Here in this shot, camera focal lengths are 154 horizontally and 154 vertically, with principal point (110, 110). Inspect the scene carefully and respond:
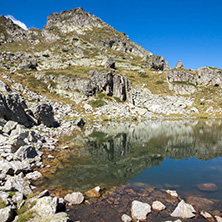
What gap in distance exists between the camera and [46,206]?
9156mm

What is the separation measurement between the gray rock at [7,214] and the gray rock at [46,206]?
3.75 ft

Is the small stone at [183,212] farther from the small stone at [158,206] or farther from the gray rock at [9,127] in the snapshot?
the gray rock at [9,127]

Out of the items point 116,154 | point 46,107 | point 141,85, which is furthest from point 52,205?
point 141,85

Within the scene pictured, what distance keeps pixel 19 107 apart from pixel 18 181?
28318mm

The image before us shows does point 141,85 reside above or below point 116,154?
above

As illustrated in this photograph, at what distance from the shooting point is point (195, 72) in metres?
137

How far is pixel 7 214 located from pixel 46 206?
195cm

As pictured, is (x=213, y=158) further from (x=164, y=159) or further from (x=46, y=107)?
(x=46, y=107)

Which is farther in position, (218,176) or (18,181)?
(218,176)

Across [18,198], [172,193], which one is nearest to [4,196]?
[18,198]

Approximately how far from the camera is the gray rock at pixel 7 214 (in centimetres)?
790

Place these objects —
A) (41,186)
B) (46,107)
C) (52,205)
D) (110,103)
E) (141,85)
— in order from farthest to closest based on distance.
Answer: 1. (141,85)
2. (110,103)
3. (46,107)
4. (41,186)
5. (52,205)

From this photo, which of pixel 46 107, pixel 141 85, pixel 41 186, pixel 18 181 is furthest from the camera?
pixel 141 85

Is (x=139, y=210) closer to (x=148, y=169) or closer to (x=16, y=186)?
(x=16, y=186)
